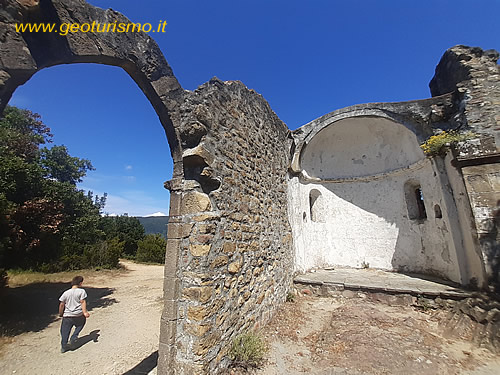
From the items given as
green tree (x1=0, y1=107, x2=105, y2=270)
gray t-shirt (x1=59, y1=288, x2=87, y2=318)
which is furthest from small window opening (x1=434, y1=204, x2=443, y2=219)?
green tree (x1=0, y1=107, x2=105, y2=270)

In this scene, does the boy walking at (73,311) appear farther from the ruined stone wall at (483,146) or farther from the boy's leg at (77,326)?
the ruined stone wall at (483,146)

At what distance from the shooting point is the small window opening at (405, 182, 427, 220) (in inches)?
301

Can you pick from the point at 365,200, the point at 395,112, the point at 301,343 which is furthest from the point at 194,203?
the point at 365,200

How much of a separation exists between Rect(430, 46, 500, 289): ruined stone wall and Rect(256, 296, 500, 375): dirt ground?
2109 mm

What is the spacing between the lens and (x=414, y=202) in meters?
7.78

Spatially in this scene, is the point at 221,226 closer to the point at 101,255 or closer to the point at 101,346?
the point at 101,346

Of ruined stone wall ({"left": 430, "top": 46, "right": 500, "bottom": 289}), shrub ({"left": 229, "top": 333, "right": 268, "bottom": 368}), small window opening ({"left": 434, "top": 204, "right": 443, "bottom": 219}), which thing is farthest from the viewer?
small window opening ({"left": 434, "top": 204, "right": 443, "bottom": 219})

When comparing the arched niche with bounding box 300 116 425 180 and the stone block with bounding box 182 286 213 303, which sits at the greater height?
the arched niche with bounding box 300 116 425 180

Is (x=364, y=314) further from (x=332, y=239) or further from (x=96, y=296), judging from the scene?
(x=96, y=296)

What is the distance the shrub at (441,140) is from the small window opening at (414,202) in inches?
78.0

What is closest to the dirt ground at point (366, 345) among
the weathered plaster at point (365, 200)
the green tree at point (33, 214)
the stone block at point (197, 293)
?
the stone block at point (197, 293)

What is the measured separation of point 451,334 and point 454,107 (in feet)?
18.6

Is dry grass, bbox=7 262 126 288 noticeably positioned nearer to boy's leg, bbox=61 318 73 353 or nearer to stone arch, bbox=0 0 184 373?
boy's leg, bbox=61 318 73 353

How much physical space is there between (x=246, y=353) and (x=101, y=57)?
4.16 metres
